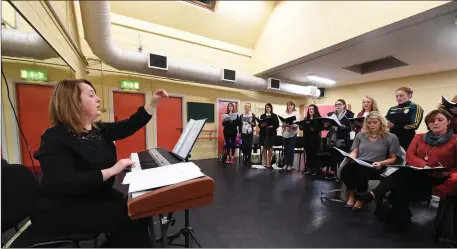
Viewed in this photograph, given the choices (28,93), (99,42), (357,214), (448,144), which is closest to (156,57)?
(99,42)

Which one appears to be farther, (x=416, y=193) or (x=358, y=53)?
(x=358, y=53)

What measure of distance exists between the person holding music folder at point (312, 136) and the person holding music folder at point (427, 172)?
1383 mm

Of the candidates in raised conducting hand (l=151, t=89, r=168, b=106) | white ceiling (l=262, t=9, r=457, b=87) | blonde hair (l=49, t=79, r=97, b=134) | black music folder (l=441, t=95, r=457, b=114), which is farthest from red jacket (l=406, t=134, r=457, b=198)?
blonde hair (l=49, t=79, r=97, b=134)

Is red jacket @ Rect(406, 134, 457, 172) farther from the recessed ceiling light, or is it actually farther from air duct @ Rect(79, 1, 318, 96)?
air duct @ Rect(79, 1, 318, 96)

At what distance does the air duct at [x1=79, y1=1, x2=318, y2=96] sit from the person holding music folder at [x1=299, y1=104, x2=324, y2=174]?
1929mm

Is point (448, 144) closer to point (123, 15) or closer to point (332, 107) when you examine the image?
point (332, 107)

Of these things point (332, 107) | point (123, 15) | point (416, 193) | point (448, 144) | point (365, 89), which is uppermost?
point (123, 15)

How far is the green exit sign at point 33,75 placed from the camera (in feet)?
6.08

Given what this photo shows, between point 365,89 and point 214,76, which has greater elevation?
point 214,76

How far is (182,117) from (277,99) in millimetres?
3100

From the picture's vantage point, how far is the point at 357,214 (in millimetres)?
1874

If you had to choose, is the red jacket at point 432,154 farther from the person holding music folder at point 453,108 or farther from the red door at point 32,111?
the red door at point 32,111

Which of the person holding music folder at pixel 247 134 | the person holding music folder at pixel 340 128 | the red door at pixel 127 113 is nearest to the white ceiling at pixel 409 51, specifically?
the person holding music folder at pixel 340 128

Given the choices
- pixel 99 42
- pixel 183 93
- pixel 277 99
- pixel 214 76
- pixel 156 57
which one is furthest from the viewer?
pixel 277 99
